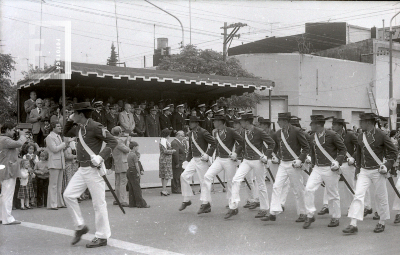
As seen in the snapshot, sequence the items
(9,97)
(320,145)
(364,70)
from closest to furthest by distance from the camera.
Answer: (320,145), (9,97), (364,70)

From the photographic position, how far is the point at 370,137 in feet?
30.4

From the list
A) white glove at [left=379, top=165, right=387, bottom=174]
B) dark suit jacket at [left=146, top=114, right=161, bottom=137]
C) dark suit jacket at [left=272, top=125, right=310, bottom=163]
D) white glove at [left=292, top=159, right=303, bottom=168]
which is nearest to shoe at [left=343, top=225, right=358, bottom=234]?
white glove at [left=379, top=165, right=387, bottom=174]

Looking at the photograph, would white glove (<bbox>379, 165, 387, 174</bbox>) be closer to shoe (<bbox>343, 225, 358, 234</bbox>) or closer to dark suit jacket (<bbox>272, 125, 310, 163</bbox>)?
shoe (<bbox>343, 225, 358, 234</bbox>)

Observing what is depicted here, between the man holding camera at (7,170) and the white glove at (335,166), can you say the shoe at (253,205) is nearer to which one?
the white glove at (335,166)

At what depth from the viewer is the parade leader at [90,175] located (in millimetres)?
7777

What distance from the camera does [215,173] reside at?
11.2 m

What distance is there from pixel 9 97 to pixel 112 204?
14394mm

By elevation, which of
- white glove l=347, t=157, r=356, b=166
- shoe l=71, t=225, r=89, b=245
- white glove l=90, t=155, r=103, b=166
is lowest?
shoe l=71, t=225, r=89, b=245

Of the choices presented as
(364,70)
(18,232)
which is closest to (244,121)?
(18,232)

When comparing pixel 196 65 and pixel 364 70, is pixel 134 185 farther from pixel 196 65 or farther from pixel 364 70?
pixel 364 70

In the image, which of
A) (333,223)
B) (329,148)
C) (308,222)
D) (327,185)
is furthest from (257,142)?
(333,223)

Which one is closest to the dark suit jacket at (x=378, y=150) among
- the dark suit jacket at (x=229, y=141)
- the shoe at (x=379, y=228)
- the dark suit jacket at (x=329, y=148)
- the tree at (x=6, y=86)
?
the dark suit jacket at (x=329, y=148)

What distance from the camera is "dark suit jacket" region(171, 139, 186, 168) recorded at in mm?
15656

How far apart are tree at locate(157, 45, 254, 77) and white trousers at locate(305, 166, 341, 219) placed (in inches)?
980
